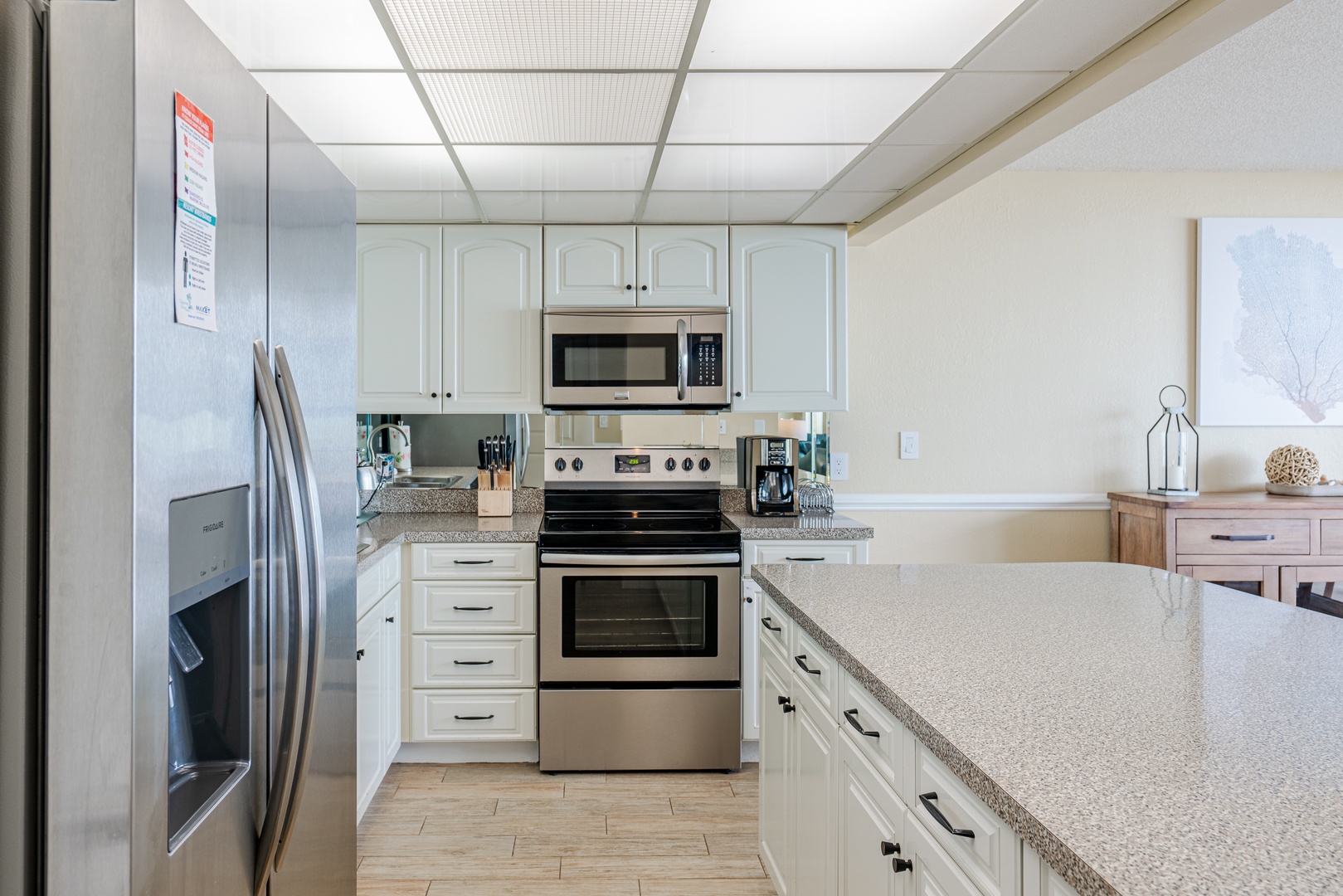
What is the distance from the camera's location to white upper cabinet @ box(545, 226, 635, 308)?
335 cm

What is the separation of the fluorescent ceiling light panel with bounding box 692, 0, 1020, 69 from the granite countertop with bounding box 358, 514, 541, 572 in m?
1.72

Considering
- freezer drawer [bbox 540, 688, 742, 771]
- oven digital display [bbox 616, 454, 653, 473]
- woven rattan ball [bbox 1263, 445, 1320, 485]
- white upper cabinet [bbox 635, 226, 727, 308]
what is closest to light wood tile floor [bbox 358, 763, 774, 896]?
freezer drawer [bbox 540, 688, 742, 771]

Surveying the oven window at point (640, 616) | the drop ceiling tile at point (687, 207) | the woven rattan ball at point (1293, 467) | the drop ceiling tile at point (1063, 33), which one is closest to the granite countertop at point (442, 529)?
the oven window at point (640, 616)

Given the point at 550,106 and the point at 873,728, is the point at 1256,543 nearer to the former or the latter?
the point at 873,728

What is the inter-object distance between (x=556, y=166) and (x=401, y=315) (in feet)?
3.38

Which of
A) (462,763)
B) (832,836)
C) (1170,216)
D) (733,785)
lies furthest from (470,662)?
(1170,216)

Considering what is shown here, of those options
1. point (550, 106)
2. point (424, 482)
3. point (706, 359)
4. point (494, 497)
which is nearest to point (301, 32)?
point (550, 106)

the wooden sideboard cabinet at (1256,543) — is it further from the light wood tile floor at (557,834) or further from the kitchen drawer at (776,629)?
the kitchen drawer at (776,629)

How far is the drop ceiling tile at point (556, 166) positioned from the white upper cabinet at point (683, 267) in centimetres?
49

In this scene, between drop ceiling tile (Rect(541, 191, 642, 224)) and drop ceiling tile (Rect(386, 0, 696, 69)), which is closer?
drop ceiling tile (Rect(386, 0, 696, 69))

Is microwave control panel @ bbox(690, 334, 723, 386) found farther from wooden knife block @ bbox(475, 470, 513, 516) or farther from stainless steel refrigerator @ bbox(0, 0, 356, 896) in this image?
stainless steel refrigerator @ bbox(0, 0, 356, 896)

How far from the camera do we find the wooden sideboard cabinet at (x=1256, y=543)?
335cm

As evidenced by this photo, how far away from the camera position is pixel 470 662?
10.1 feet

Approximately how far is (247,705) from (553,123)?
1.67 meters
